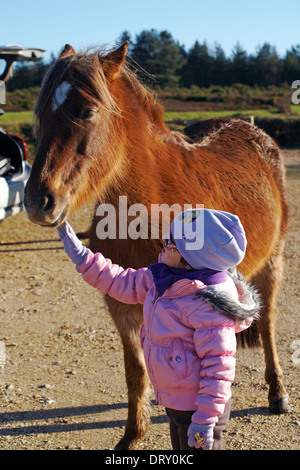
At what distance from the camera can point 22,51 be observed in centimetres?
686

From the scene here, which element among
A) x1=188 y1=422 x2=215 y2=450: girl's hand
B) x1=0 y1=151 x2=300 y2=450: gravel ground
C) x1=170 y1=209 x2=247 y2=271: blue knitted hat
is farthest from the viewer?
x1=0 y1=151 x2=300 y2=450: gravel ground

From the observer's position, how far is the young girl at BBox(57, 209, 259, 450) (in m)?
1.83

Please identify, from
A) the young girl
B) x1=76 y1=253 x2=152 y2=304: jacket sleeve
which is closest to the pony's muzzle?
x1=76 y1=253 x2=152 y2=304: jacket sleeve

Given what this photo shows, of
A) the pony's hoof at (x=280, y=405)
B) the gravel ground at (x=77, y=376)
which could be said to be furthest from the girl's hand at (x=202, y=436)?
the pony's hoof at (x=280, y=405)

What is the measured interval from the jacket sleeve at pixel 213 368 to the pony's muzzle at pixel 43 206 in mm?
803

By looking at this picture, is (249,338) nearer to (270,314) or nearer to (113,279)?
(270,314)

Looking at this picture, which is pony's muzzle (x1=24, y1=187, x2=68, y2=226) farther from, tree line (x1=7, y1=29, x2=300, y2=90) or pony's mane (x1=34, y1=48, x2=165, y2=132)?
tree line (x1=7, y1=29, x2=300, y2=90)

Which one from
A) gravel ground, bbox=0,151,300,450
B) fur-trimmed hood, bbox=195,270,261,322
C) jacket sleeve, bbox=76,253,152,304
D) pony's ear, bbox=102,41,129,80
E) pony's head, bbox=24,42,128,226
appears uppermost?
pony's ear, bbox=102,41,129,80

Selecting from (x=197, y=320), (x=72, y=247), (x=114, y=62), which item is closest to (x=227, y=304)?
(x=197, y=320)

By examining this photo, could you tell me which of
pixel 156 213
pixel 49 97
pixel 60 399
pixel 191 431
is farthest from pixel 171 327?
pixel 60 399

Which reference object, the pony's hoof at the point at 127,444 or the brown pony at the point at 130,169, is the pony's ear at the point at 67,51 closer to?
the brown pony at the point at 130,169

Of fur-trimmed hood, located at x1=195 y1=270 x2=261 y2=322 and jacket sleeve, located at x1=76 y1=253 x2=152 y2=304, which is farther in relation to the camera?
jacket sleeve, located at x1=76 y1=253 x2=152 y2=304

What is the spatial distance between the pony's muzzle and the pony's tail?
202cm

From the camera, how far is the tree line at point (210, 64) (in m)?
52.6
